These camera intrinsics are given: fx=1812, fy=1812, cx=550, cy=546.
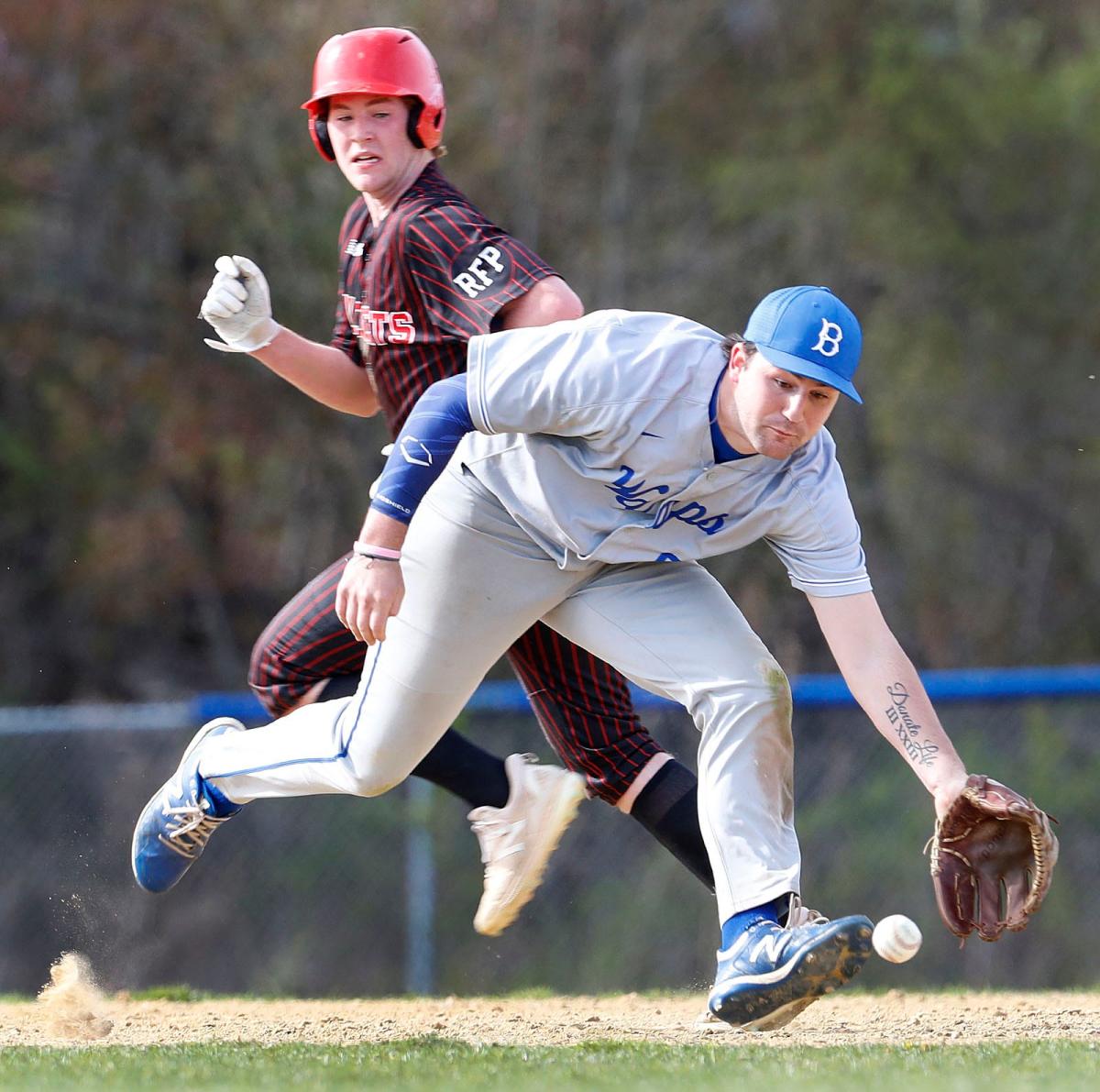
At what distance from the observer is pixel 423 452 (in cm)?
398

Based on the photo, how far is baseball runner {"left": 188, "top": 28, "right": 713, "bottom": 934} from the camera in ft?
14.9

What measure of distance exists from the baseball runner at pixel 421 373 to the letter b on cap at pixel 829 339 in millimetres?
749

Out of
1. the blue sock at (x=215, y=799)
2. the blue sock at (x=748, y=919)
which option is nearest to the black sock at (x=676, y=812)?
the blue sock at (x=748, y=919)

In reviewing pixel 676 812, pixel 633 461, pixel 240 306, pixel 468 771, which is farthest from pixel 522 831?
pixel 240 306

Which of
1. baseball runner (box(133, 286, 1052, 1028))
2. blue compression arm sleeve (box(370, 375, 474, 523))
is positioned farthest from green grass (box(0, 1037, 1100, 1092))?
blue compression arm sleeve (box(370, 375, 474, 523))

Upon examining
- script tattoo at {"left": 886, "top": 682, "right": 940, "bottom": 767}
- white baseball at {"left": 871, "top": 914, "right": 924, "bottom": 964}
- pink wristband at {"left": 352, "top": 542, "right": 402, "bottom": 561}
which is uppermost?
pink wristband at {"left": 352, "top": 542, "right": 402, "bottom": 561}

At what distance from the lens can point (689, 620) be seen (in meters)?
4.29

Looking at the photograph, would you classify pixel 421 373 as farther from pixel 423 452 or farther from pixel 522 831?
pixel 522 831

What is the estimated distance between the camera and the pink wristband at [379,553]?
13.1 ft

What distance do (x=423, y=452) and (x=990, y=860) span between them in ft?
5.34

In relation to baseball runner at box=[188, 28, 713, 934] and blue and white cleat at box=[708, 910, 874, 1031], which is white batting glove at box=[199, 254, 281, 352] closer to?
baseball runner at box=[188, 28, 713, 934]

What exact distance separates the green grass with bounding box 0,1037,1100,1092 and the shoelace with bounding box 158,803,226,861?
2.10 ft

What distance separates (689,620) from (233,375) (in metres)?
10.7

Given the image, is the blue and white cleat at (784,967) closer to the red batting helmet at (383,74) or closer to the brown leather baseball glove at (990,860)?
the brown leather baseball glove at (990,860)
